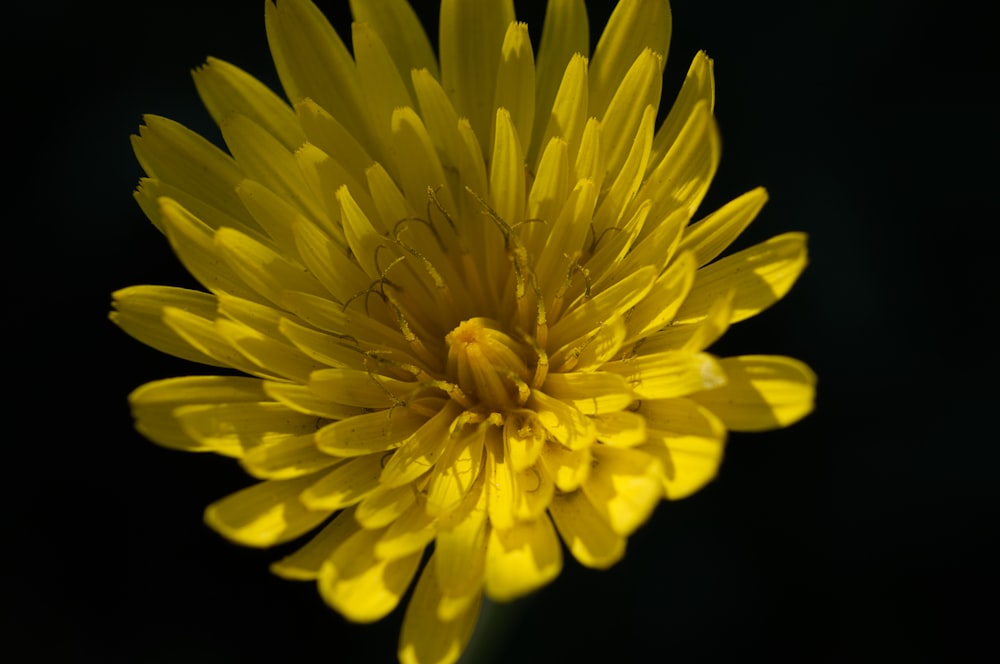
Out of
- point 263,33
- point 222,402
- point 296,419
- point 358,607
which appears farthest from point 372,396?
point 263,33

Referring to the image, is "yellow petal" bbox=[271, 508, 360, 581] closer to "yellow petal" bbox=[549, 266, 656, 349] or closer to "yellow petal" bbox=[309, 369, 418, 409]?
"yellow petal" bbox=[309, 369, 418, 409]

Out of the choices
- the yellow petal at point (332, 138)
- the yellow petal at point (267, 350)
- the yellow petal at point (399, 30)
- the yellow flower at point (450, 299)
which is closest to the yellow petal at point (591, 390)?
the yellow flower at point (450, 299)

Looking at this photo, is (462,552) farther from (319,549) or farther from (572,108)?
(572,108)

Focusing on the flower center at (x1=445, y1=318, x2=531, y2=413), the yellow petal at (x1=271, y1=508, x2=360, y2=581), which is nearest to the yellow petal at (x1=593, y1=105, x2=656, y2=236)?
the flower center at (x1=445, y1=318, x2=531, y2=413)

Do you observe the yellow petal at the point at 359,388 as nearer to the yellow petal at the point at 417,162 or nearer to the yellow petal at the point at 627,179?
the yellow petal at the point at 417,162

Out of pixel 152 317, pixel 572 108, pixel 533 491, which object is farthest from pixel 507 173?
pixel 152 317

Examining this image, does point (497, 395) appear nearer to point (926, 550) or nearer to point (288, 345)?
point (288, 345)
